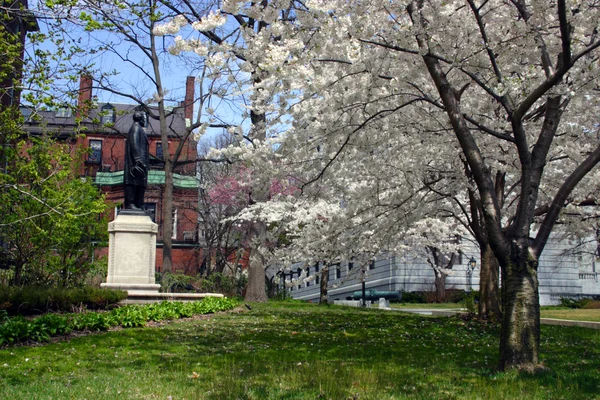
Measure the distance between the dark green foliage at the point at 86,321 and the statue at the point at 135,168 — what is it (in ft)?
13.7

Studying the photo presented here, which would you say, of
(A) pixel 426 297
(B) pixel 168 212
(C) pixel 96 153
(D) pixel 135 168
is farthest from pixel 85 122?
(C) pixel 96 153

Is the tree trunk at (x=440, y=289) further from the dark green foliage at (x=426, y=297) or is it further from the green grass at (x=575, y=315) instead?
the green grass at (x=575, y=315)

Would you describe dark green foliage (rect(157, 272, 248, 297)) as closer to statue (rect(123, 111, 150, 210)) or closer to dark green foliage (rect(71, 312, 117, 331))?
statue (rect(123, 111, 150, 210))

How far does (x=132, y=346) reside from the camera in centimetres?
866

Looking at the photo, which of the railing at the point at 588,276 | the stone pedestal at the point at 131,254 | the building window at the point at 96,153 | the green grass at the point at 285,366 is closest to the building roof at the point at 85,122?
the building window at the point at 96,153

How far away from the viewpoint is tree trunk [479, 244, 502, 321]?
14.0 metres

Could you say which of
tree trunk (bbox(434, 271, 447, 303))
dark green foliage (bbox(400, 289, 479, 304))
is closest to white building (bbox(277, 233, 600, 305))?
dark green foliage (bbox(400, 289, 479, 304))

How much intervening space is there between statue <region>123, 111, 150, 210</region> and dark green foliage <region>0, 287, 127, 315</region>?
3.56 meters

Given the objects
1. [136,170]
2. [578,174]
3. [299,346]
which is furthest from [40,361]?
[136,170]

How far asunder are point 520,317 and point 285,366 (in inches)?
108

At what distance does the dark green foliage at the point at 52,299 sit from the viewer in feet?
38.7

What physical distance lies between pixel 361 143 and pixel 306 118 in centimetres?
99

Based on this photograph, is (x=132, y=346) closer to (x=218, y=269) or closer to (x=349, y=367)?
(x=349, y=367)

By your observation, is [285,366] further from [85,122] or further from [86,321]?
[85,122]
